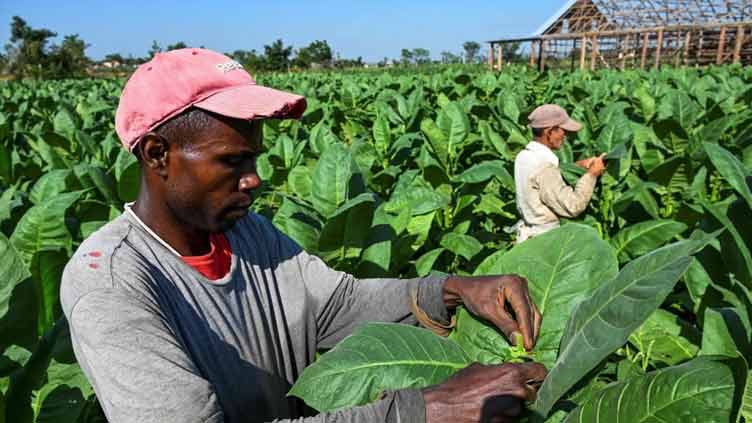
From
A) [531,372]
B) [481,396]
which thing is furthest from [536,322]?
[481,396]

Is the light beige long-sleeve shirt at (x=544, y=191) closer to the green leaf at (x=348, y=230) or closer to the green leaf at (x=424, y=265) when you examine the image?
the green leaf at (x=424, y=265)

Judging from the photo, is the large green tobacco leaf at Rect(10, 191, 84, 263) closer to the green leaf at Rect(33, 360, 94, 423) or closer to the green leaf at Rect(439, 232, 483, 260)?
the green leaf at Rect(33, 360, 94, 423)

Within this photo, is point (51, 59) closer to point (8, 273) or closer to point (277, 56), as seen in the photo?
point (277, 56)

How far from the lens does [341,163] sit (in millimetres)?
2746

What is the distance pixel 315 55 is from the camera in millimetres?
57500

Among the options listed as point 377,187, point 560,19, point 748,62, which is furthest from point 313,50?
point 377,187

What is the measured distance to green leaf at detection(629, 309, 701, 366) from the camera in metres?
2.34

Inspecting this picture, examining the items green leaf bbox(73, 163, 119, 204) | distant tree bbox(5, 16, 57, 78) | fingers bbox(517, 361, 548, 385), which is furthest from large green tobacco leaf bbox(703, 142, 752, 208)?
distant tree bbox(5, 16, 57, 78)

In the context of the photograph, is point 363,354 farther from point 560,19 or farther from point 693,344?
point 560,19

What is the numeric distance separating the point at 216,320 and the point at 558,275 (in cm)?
82

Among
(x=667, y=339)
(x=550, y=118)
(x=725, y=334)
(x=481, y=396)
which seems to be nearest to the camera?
(x=481, y=396)

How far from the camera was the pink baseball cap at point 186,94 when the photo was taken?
151 cm

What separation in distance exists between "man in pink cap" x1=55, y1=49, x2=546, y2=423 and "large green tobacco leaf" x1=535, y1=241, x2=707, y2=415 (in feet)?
0.78

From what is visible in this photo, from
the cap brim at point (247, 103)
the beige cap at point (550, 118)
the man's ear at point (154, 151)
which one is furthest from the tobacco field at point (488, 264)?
the cap brim at point (247, 103)
